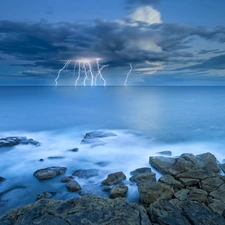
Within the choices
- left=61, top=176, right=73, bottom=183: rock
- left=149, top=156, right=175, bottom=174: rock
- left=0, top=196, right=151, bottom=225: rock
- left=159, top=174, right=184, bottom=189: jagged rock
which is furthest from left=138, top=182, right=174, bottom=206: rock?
left=61, top=176, right=73, bottom=183: rock

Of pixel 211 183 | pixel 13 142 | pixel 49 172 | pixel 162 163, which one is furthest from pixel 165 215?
pixel 13 142

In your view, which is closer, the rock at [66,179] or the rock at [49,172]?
the rock at [66,179]

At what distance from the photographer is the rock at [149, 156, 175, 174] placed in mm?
8753

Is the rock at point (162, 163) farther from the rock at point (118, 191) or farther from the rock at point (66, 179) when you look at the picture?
the rock at point (66, 179)

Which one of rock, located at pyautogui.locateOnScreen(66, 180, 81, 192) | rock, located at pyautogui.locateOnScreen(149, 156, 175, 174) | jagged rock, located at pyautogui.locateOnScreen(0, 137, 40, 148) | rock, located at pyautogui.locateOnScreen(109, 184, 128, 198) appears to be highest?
rock, located at pyautogui.locateOnScreen(149, 156, 175, 174)

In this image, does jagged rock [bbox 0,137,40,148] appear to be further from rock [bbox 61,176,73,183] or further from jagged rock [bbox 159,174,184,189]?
jagged rock [bbox 159,174,184,189]

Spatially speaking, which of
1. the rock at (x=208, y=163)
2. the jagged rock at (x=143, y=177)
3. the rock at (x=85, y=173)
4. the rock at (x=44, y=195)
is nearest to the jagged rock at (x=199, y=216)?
the jagged rock at (x=143, y=177)

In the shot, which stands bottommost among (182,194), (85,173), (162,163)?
(85,173)

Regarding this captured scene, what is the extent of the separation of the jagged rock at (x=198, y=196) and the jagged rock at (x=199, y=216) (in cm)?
112

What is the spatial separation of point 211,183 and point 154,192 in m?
2.15

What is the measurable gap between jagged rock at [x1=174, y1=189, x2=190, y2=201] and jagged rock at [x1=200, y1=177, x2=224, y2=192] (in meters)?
0.74

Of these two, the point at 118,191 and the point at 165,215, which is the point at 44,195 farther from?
the point at 165,215

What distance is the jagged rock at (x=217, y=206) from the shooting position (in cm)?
565

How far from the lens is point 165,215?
15.1 feet
